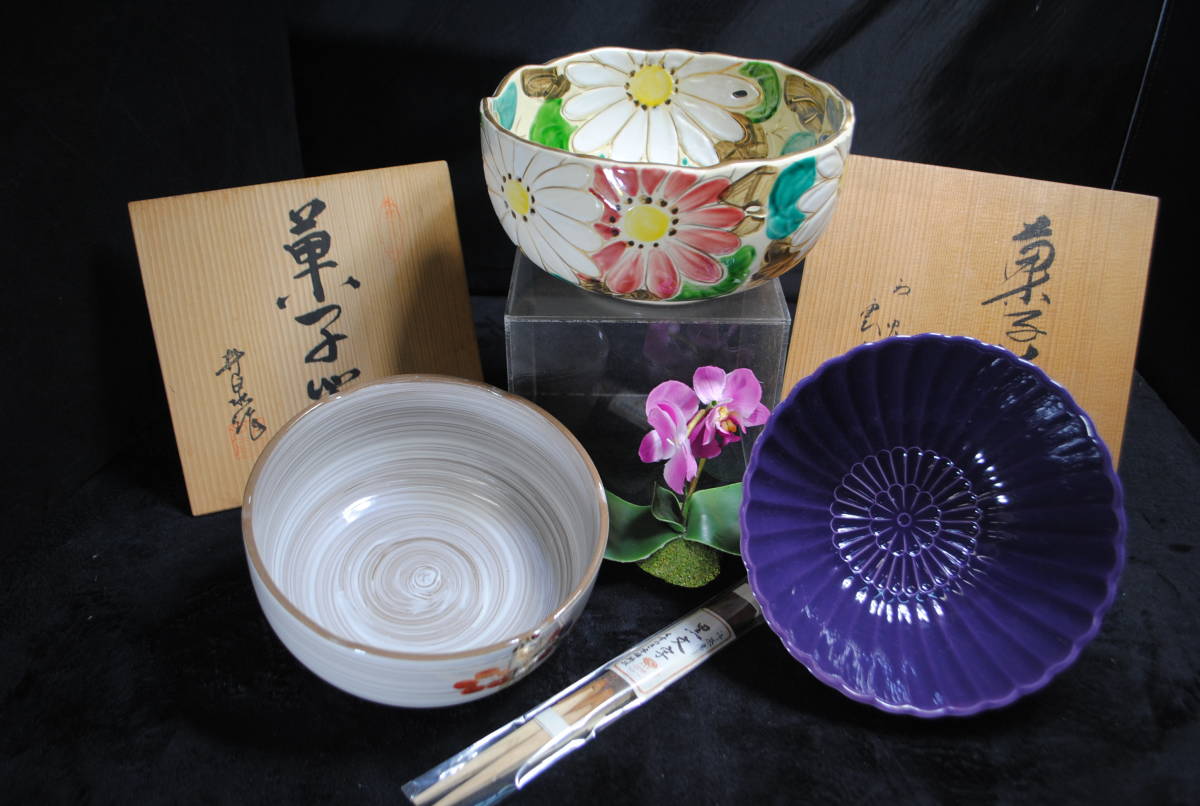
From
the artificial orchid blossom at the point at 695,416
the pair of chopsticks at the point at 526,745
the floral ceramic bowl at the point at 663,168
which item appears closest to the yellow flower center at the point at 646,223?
the floral ceramic bowl at the point at 663,168

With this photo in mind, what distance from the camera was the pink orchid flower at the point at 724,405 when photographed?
0.76 meters

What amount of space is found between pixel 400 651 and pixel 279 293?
16.0 inches

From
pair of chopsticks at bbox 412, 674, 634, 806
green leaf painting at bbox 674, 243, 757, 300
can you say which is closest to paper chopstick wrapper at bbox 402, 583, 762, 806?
pair of chopsticks at bbox 412, 674, 634, 806

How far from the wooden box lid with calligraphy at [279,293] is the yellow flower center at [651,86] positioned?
214mm

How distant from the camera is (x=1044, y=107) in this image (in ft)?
3.86

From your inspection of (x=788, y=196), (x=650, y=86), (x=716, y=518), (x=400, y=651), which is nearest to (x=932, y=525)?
(x=716, y=518)

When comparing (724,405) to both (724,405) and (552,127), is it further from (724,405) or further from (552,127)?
(552,127)

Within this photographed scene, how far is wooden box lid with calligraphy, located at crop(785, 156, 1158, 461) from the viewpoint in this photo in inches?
36.9

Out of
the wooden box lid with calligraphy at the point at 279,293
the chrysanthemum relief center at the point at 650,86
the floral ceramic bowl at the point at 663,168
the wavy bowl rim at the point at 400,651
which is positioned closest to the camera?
the wavy bowl rim at the point at 400,651

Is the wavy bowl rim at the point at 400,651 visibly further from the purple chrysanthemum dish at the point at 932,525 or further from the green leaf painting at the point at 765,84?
the green leaf painting at the point at 765,84

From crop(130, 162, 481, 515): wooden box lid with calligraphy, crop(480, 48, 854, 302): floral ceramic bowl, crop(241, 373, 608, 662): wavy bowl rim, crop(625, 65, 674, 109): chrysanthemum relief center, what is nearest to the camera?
crop(241, 373, 608, 662): wavy bowl rim

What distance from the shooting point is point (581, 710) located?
0.71 metres

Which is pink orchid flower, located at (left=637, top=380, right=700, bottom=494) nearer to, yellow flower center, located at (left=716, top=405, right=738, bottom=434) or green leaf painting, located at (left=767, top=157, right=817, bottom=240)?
yellow flower center, located at (left=716, top=405, right=738, bottom=434)

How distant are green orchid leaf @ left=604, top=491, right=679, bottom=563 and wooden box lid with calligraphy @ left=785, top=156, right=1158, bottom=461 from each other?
0.31 metres
